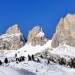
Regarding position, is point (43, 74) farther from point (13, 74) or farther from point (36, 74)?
point (13, 74)

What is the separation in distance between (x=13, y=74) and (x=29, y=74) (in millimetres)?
17042

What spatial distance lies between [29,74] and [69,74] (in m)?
26.8

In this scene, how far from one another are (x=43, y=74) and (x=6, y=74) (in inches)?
1212

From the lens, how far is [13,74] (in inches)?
3932

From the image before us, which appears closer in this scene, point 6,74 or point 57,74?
point 6,74

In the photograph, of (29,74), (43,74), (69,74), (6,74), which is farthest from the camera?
(69,74)

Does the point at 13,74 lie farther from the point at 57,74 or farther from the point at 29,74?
the point at 57,74

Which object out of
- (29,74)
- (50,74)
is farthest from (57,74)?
(29,74)

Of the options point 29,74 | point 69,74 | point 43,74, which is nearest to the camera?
point 29,74

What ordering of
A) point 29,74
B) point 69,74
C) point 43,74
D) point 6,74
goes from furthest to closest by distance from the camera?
point 69,74, point 43,74, point 29,74, point 6,74

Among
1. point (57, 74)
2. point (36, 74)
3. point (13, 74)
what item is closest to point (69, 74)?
point (57, 74)

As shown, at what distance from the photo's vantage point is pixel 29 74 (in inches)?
4579

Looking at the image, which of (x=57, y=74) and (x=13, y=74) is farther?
(x=57, y=74)

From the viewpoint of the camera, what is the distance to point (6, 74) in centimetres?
9650
